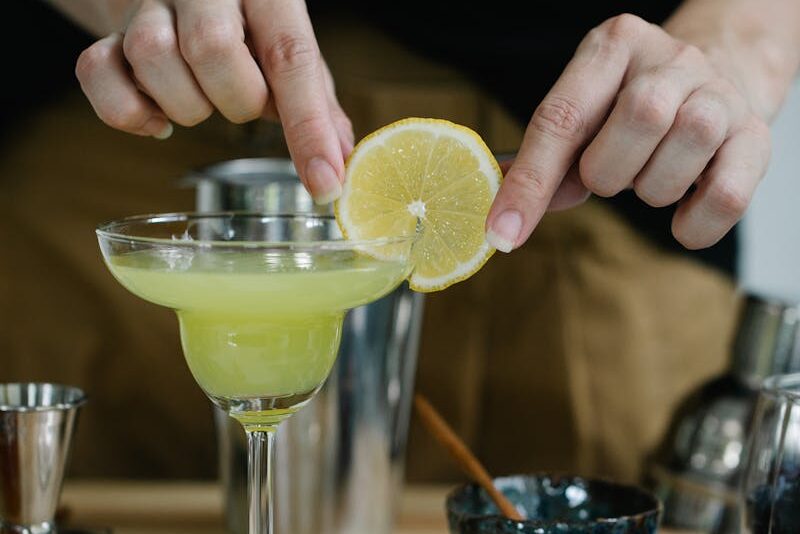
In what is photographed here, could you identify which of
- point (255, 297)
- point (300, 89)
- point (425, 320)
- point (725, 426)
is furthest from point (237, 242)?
point (425, 320)

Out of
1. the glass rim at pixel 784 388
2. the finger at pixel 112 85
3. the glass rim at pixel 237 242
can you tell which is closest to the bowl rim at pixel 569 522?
the glass rim at pixel 784 388

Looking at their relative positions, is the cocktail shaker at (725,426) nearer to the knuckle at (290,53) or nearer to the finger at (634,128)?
the finger at (634,128)

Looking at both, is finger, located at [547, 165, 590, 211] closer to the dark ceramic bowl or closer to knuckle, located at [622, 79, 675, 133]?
knuckle, located at [622, 79, 675, 133]

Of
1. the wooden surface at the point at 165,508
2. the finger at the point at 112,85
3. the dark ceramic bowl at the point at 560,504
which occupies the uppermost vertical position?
the finger at the point at 112,85

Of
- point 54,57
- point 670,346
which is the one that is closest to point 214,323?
point 54,57

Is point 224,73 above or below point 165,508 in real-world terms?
above

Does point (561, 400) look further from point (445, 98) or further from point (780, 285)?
point (780, 285)

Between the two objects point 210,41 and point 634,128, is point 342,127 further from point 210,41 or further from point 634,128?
point 634,128
